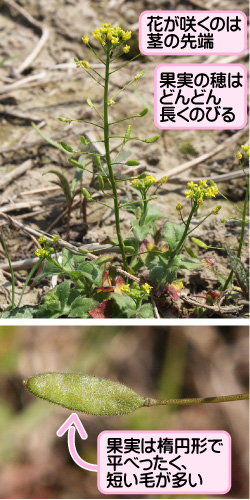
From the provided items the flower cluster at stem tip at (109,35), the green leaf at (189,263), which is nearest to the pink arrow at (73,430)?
the green leaf at (189,263)

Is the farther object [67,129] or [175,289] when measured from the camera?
[67,129]

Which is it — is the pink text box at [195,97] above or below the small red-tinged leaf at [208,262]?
above

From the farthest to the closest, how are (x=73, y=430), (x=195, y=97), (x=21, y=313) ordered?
(x=195, y=97), (x=21, y=313), (x=73, y=430)

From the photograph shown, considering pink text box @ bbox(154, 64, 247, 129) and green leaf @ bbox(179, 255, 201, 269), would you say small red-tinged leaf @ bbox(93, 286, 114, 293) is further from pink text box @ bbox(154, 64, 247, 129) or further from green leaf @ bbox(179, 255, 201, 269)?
pink text box @ bbox(154, 64, 247, 129)

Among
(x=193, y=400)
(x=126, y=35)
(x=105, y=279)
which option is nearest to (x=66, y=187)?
(x=105, y=279)

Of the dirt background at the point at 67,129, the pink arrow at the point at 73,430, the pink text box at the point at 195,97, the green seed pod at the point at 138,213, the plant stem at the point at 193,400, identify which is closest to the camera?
the plant stem at the point at 193,400

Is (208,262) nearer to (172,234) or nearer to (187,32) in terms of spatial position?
(172,234)

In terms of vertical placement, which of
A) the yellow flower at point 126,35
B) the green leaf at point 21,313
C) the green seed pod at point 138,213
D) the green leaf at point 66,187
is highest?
the yellow flower at point 126,35

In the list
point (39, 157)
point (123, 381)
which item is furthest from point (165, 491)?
point (39, 157)

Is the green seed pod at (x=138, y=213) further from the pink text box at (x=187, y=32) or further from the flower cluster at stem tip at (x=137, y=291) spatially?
the pink text box at (x=187, y=32)
